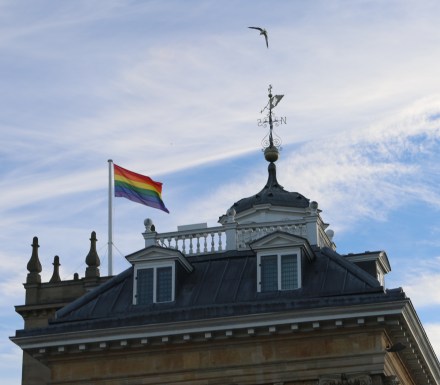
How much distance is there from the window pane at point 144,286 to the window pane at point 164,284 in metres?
0.26

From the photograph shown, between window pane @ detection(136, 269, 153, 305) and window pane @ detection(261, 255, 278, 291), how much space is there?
406cm

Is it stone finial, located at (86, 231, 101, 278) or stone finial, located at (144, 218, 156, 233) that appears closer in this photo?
stone finial, located at (144, 218, 156, 233)

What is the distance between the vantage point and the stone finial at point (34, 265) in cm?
6412

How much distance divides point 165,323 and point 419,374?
10437 mm

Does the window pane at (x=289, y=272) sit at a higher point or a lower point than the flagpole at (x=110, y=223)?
lower

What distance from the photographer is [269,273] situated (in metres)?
45.8

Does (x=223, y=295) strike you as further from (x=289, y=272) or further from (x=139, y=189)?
(x=139, y=189)

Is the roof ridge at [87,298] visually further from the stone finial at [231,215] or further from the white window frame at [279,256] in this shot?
the white window frame at [279,256]

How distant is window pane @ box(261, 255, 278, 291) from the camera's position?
149ft

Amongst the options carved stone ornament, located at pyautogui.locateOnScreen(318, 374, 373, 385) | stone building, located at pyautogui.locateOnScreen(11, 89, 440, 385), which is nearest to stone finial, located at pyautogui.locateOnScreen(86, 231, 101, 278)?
stone building, located at pyautogui.locateOnScreen(11, 89, 440, 385)

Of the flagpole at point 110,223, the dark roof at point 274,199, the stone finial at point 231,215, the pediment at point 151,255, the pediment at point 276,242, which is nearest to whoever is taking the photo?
the pediment at point 276,242

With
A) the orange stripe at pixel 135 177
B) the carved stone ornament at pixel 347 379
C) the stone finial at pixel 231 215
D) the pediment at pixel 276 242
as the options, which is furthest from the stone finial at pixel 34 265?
the carved stone ornament at pixel 347 379

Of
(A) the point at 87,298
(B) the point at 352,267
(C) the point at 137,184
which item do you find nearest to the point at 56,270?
(C) the point at 137,184

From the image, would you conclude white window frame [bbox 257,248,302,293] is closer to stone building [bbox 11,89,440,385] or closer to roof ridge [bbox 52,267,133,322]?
stone building [bbox 11,89,440,385]
